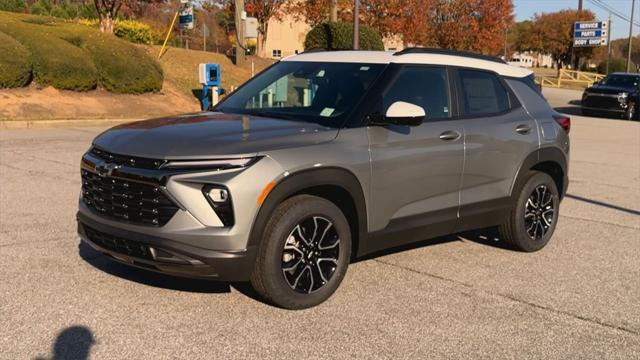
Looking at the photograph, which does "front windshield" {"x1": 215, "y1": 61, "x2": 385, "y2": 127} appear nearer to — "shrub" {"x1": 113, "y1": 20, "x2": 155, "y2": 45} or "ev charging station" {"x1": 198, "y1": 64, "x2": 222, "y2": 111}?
"ev charging station" {"x1": 198, "y1": 64, "x2": 222, "y2": 111}

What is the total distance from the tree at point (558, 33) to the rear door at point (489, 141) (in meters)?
73.4

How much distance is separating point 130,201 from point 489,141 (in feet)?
9.95

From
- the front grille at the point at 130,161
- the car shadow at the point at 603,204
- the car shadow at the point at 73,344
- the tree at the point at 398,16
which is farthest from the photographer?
the tree at the point at 398,16

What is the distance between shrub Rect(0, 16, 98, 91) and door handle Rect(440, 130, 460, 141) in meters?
15.3

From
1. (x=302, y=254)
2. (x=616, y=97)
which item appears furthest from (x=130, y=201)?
(x=616, y=97)

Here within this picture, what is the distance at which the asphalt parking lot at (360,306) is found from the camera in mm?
3998

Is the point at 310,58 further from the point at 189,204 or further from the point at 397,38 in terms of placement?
the point at 397,38

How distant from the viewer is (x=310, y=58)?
5.79 m

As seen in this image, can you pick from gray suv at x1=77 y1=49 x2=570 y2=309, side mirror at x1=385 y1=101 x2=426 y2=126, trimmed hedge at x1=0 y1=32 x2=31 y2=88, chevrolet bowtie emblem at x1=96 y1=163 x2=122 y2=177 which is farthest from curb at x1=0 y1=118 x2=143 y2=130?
side mirror at x1=385 y1=101 x2=426 y2=126

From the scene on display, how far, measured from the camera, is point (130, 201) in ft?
13.9

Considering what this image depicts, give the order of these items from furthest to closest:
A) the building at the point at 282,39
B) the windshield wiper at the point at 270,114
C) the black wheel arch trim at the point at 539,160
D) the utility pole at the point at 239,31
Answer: the building at the point at 282,39 → the utility pole at the point at 239,31 → the black wheel arch trim at the point at 539,160 → the windshield wiper at the point at 270,114

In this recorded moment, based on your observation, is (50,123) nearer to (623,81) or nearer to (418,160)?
(418,160)

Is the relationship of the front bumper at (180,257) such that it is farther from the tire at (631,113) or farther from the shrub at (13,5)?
the shrub at (13,5)

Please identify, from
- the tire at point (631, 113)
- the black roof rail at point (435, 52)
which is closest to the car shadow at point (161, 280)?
the black roof rail at point (435, 52)
